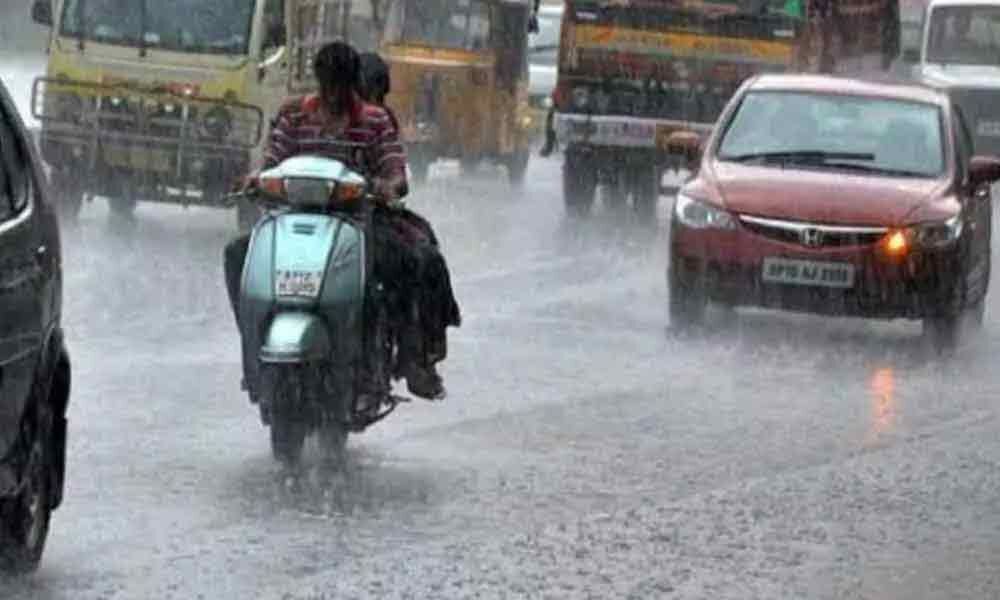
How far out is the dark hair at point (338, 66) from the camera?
12633 mm

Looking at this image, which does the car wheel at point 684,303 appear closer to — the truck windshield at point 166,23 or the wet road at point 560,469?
the wet road at point 560,469

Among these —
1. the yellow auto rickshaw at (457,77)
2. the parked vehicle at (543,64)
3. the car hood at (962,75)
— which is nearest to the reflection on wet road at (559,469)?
the yellow auto rickshaw at (457,77)

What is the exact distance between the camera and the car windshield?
19.3 m

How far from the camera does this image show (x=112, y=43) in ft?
83.4

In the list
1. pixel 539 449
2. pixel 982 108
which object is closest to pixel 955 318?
pixel 539 449

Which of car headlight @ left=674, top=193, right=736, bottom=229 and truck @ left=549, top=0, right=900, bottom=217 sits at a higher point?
car headlight @ left=674, top=193, right=736, bottom=229

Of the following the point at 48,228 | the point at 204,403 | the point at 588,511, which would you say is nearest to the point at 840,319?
the point at 204,403

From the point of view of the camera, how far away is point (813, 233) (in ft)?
60.1

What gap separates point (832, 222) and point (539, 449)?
570 centimetres

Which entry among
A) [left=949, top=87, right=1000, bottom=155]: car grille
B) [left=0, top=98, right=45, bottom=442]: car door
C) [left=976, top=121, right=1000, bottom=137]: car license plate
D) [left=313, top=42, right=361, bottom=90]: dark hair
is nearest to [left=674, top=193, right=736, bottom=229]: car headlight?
[left=313, top=42, right=361, bottom=90]: dark hair

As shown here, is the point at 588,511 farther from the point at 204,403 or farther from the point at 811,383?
the point at 811,383

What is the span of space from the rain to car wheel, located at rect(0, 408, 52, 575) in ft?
0.23

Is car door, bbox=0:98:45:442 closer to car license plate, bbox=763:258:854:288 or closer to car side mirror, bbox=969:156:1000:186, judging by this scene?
car license plate, bbox=763:258:854:288

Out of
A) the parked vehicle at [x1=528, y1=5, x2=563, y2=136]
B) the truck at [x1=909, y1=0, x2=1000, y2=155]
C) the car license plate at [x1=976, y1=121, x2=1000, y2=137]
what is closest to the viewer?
the car license plate at [x1=976, y1=121, x2=1000, y2=137]
